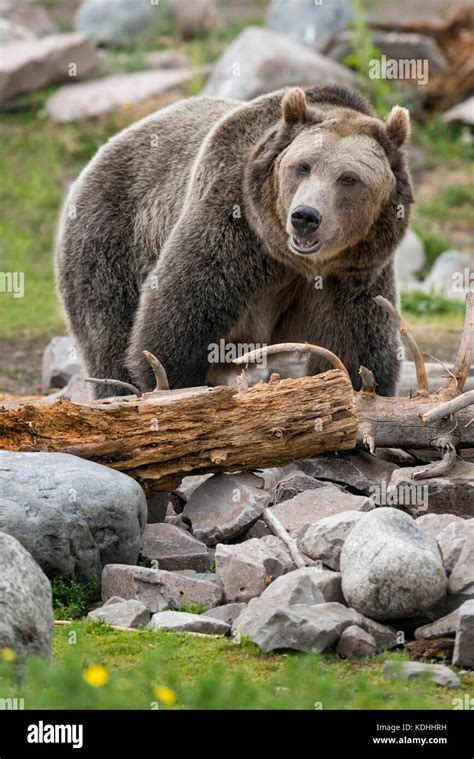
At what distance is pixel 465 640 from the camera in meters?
4.58

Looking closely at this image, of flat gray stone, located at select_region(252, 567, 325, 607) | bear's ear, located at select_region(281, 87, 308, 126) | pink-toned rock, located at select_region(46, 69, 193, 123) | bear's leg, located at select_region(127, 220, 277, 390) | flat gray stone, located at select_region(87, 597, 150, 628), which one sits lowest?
flat gray stone, located at select_region(87, 597, 150, 628)

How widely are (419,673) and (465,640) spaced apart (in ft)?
0.92

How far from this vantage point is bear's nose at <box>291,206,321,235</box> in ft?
20.8

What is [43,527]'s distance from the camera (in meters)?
5.13

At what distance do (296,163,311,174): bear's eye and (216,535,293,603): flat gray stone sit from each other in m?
2.19

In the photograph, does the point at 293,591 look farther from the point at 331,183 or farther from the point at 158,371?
the point at 331,183

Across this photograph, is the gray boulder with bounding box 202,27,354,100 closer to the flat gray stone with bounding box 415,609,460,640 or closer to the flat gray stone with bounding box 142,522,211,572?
the flat gray stone with bounding box 142,522,211,572

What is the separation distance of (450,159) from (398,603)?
43.6 ft

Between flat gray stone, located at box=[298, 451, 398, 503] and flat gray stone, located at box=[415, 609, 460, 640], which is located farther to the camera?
flat gray stone, located at box=[298, 451, 398, 503]

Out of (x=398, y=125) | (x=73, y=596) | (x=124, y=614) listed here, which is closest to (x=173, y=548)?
(x=73, y=596)

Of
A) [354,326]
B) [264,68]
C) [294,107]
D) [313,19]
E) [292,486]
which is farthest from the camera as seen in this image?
[313,19]

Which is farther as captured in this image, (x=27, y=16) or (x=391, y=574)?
(x=27, y=16)

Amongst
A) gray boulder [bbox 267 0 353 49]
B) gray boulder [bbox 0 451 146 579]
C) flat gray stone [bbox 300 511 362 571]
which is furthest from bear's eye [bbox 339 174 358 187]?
gray boulder [bbox 267 0 353 49]

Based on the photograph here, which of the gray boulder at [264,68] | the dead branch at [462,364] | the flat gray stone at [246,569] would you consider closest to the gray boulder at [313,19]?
the gray boulder at [264,68]
